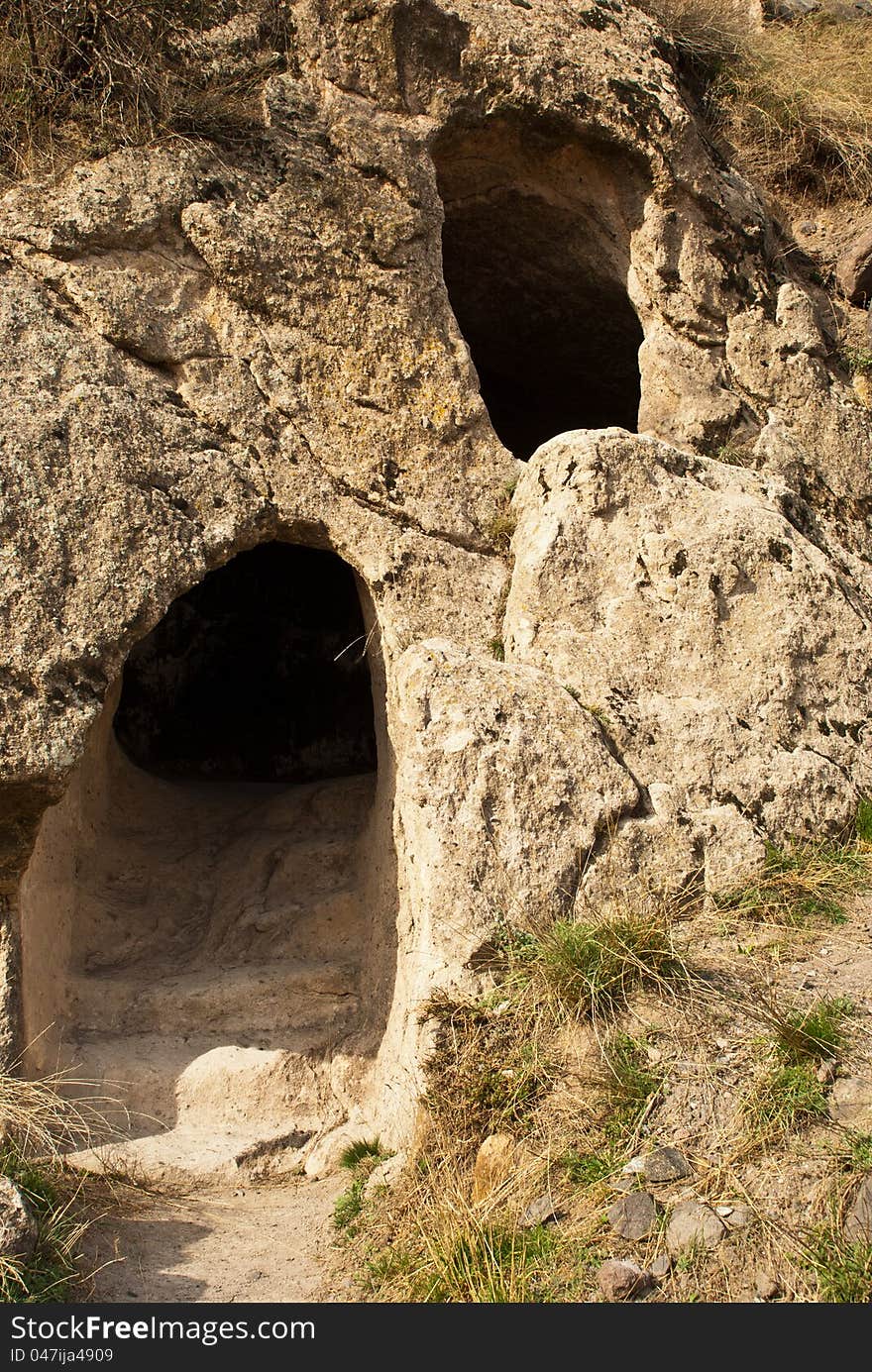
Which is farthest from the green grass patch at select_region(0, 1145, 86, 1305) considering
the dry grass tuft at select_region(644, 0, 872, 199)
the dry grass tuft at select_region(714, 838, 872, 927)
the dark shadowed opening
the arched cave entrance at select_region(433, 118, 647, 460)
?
the dry grass tuft at select_region(644, 0, 872, 199)

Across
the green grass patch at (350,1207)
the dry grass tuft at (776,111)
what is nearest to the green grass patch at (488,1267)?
the green grass patch at (350,1207)

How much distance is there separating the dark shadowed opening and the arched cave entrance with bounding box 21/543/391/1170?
0.01 metres

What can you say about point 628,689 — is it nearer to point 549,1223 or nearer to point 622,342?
Answer: point 549,1223

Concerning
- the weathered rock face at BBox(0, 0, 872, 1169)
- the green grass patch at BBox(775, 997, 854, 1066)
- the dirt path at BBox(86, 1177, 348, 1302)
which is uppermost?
the weathered rock face at BBox(0, 0, 872, 1169)

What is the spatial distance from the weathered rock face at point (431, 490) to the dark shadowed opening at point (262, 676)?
1.25m

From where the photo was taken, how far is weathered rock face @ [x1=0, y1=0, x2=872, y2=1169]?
162 inches

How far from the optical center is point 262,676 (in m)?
7.48

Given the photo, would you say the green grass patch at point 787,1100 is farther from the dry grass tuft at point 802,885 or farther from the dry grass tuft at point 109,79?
the dry grass tuft at point 109,79

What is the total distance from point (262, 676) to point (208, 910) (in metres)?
2.27

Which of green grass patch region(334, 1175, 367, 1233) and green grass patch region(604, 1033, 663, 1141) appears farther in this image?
green grass patch region(334, 1175, 367, 1233)

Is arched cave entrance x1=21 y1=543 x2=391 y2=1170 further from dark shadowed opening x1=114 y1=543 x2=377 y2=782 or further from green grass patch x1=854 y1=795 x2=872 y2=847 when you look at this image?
green grass patch x1=854 y1=795 x2=872 y2=847

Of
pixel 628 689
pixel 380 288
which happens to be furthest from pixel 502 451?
pixel 628 689

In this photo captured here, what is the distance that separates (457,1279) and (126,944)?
2.40 m

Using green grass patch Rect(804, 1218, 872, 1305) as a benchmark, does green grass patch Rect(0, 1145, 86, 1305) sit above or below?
below
